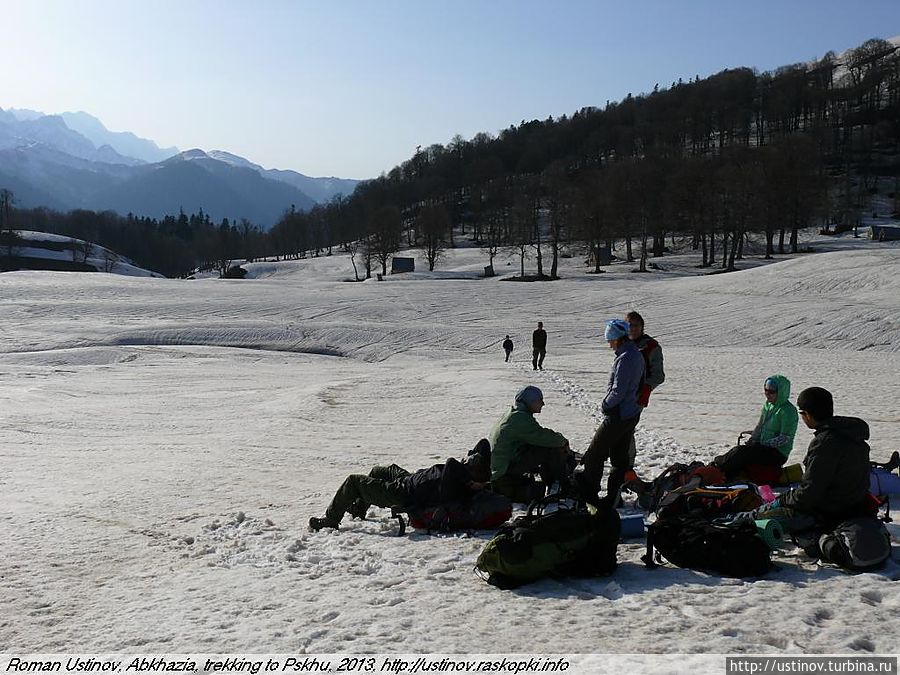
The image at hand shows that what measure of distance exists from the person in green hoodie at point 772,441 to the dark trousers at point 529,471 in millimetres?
2194

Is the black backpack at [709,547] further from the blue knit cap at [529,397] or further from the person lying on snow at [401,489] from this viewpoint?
the person lying on snow at [401,489]

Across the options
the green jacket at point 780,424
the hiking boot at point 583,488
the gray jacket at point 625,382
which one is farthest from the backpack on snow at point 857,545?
the green jacket at point 780,424

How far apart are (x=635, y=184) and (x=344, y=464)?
68.6 m

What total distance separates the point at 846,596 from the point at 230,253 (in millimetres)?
148925

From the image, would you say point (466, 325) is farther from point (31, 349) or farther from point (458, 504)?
point (458, 504)

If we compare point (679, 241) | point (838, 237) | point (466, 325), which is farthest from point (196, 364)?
point (838, 237)

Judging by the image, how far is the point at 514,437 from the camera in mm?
8047

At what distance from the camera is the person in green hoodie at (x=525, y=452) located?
8023 mm

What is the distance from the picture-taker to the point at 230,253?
144375 millimetres

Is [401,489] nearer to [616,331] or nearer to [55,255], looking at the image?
[616,331]

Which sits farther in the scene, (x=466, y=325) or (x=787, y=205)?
(x=787, y=205)

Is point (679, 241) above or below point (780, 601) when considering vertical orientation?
above

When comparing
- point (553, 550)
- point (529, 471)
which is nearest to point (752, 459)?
point (529, 471)

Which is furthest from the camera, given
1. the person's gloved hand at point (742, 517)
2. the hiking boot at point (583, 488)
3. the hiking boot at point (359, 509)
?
the hiking boot at point (359, 509)
